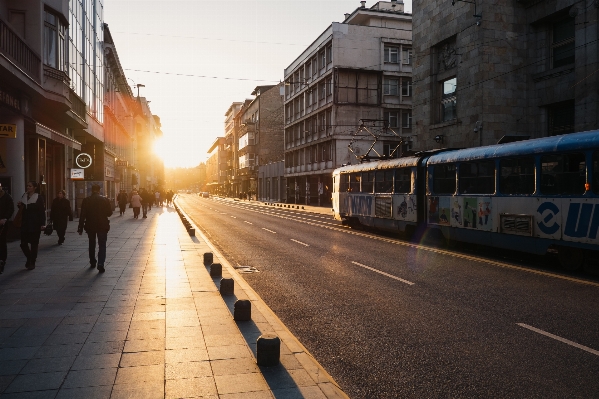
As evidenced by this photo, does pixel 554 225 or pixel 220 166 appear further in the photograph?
pixel 220 166

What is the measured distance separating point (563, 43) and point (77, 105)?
2470 centimetres

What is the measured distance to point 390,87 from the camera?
5556 centimetres

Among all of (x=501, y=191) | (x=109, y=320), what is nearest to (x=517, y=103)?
(x=501, y=191)

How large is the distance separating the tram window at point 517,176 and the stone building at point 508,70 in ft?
40.7

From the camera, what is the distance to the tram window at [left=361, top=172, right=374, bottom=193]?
22.5 meters

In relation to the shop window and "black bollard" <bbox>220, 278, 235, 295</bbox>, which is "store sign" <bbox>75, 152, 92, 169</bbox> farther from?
the shop window

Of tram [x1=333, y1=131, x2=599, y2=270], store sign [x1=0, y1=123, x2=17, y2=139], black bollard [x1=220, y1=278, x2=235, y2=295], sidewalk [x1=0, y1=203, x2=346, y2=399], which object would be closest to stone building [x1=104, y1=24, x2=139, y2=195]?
store sign [x1=0, y1=123, x2=17, y2=139]

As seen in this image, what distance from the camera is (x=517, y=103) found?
2902cm

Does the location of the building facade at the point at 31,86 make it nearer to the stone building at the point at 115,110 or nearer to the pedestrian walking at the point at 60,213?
the pedestrian walking at the point at 60,213

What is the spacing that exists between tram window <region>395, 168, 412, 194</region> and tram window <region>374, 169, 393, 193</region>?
0.52m

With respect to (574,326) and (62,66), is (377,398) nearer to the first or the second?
(574,326)

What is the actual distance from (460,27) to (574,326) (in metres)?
27.7

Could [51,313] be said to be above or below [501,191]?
below

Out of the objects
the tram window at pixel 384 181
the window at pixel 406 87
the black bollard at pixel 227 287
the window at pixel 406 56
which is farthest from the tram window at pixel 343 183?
the window at pixel 406 56
